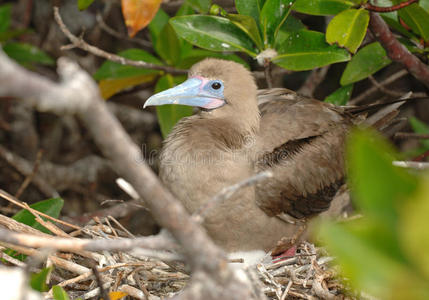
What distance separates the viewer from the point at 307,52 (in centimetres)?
292

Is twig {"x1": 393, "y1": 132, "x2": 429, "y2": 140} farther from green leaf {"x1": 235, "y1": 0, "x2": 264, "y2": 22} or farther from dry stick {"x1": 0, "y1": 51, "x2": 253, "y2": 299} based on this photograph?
dry stick {"x1": 0, "y1": 51, "x2": 253, "y2": 299}

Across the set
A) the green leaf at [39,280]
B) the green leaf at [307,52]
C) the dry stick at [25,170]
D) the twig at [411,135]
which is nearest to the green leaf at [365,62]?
the green leaf at [307,52]

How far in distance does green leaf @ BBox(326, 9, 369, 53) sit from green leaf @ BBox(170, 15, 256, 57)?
1.65ft

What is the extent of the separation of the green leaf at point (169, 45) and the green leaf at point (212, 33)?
501 mm

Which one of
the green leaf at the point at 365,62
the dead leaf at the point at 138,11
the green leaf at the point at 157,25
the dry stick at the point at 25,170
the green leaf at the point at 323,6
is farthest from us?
the dry stick at the point at 25,170

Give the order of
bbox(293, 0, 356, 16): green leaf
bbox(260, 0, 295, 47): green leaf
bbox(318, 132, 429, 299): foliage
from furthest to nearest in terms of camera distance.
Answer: bbox(260, 0, 295, 47): green leaf < bbox(293, 0, 356, 16): green leaf < bbox(318, 132, 429, 299): foliage

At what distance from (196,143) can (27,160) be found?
2528 mm

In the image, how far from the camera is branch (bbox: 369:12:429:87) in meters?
2.70

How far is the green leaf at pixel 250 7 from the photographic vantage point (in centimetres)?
300

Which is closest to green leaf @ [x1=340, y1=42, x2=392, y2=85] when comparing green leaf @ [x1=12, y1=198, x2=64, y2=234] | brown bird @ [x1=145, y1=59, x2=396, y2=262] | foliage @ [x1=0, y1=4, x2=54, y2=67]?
brown bird @ [x1=145, y1=59, x2=396, y2=262]

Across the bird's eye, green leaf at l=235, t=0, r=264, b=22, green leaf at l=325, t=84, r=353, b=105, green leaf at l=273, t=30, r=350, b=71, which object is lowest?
green leaf at l=325, t=84, r=353, b=105

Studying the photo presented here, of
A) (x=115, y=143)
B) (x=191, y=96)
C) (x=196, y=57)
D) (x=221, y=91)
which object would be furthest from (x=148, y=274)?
(x=115, y=143)

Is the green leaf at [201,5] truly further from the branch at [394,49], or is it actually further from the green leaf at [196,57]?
the branch at [394,49]

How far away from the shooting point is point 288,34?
3.18 metres
